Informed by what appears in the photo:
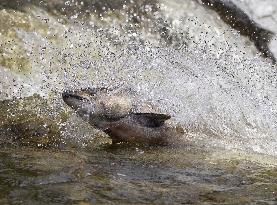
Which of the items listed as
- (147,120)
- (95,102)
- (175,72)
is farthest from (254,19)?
(95,102)

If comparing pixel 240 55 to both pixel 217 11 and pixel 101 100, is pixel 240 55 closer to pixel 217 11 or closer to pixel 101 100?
pixel 217 11

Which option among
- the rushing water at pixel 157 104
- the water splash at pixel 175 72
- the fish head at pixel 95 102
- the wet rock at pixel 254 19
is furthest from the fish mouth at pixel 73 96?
the wet rock at pixel 254 19

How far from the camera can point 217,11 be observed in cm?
887

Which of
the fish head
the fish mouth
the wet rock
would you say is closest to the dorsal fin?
the fish head

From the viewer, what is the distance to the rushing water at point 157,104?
3.82 m

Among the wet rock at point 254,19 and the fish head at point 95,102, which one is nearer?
the fish head at point 95,102

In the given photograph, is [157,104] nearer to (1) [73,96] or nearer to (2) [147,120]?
(2) [147,120]

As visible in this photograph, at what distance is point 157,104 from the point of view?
584 cm

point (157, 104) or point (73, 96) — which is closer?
point (73, 96)

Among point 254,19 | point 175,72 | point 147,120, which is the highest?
point 254,19

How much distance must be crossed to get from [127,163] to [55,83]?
3.33 meters

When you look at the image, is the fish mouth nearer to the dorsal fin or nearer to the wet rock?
the dorsal fin

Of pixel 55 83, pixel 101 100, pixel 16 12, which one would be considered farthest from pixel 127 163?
pixel 16 12

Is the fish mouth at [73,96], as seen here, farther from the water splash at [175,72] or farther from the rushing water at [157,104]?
the water splash at [175,72]
